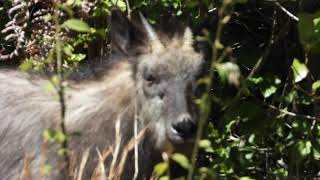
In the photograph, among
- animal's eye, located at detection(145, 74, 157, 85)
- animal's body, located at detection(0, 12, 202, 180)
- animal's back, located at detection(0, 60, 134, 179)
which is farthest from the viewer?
animal's back, located at detection(0, 60, 134, 179)

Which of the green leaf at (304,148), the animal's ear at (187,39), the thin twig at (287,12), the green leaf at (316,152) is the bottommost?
the green leaf at (316,152)

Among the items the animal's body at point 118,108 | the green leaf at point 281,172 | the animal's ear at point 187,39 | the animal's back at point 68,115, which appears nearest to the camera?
the animal's body at point 118,108

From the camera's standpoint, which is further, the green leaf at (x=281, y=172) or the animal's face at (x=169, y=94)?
the green leaf at (x=281, y=172)

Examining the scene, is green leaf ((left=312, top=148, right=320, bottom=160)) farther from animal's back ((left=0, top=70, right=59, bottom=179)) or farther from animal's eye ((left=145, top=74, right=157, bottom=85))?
animal's back ((left=0, top=70, right=59, bottom=179))

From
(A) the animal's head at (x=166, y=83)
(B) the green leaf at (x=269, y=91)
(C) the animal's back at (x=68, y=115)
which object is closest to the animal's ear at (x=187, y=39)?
(A) the animal's head at (x=166, y=83)

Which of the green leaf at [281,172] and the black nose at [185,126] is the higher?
the black nose at [185,126]

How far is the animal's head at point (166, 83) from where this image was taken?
4.38 metres

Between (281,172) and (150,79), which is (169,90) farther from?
(281,172)

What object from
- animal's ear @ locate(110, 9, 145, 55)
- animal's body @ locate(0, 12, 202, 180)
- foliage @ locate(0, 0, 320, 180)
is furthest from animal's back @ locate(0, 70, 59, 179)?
animal's ear @ locate(110, 9, 145, 55)

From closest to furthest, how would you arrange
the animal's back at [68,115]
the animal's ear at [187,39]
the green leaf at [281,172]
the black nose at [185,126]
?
the black nose at [185,126] → the animal's ear at [187,39] → the animal's back at [68,115] → the green leaf at [281,172]

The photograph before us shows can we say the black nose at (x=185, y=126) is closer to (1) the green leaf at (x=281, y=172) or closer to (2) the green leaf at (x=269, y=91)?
(2) the green leaf at (x=269, y=91)

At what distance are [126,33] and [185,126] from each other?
2.71 feet

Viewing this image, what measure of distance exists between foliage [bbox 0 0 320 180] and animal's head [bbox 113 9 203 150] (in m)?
0.15

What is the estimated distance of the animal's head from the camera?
4.38 metres
